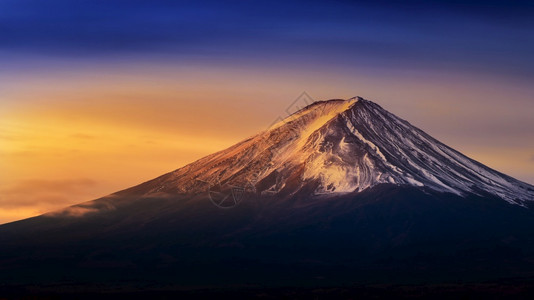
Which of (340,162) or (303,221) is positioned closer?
(303,221)

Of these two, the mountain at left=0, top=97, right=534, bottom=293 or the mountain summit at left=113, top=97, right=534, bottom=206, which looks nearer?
the mountain at left=0, top=97, right=534, bottom=293

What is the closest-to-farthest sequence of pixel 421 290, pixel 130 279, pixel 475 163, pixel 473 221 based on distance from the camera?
pixel 421 290
pixel 130 279
pixel 473 221
pixel 475 163

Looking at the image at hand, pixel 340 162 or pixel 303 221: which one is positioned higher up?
pixel 340 162

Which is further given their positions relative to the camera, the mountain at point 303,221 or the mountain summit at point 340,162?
the mountain summit at point 340,162

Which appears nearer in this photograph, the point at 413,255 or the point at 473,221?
the point at 413,255

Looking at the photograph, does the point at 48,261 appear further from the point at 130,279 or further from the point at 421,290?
the point at 421,290

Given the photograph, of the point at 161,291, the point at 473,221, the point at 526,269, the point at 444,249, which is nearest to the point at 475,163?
the point at 473,221

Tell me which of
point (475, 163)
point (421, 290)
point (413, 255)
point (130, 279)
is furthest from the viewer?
point (475, 163)

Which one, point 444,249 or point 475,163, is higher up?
point 475,163
